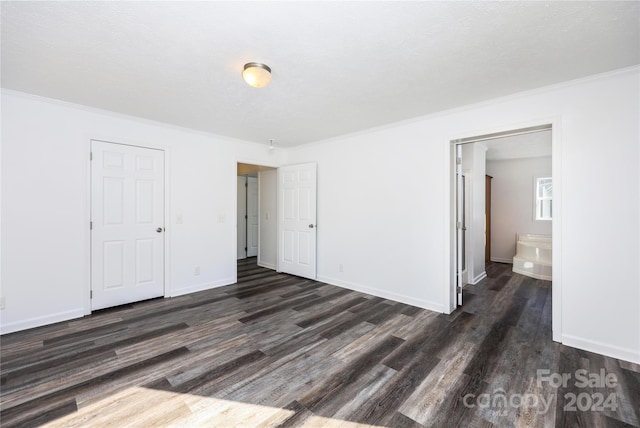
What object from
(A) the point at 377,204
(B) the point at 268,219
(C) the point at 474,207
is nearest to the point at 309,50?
(A) the point at 377,204

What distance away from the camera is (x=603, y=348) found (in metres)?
2.36

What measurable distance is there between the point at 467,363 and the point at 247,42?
302cm

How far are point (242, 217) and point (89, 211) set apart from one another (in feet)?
12.5

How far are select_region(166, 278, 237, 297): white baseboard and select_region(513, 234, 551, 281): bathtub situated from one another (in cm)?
539

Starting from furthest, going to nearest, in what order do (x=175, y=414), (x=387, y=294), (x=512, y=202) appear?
(x=512, y=202) → (x=387, y=294) → (x=175, y=414)

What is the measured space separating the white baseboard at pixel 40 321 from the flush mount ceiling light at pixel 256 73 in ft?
10.8

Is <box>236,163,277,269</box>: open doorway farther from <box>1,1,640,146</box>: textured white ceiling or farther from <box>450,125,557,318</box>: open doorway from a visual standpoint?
<box>450,125,557,318</box>: open doorway

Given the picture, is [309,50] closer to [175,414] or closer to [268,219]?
[175,414]

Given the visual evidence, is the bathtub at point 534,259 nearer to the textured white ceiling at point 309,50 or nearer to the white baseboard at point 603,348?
the white baseboard at point 603,348

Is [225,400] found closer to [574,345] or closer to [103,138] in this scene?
[574,345]

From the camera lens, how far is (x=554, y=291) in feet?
8.59

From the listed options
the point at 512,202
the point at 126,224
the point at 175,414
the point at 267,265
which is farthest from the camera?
the point at 512,202

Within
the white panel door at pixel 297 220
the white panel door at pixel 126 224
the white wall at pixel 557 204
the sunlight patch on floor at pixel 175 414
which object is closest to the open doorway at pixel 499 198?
the white wall at pixel 557 204

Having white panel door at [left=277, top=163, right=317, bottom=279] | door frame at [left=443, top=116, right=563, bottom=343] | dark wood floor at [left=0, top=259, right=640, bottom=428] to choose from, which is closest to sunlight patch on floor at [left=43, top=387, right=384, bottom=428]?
dark wood floor at [left=0, top=259, right=640, bottom=428]
